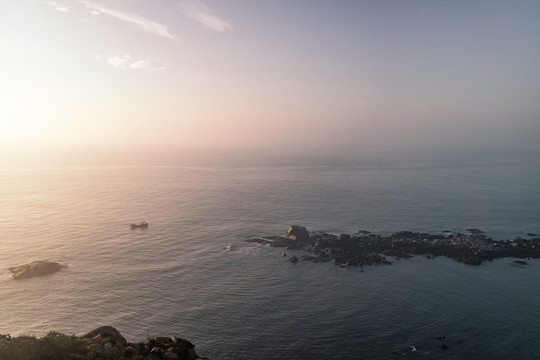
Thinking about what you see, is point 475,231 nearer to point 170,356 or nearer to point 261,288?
point 261,288

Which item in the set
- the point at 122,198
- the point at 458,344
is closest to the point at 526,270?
the point at 458,344

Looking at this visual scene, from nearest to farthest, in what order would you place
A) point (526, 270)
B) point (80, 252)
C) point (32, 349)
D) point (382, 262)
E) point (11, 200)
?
1. point (32, 349)
2. point (526, 270)
3. point (382, 262)
4. point (80, 252)
5. point (11, 200)

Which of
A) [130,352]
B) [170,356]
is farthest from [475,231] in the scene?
[130,352]

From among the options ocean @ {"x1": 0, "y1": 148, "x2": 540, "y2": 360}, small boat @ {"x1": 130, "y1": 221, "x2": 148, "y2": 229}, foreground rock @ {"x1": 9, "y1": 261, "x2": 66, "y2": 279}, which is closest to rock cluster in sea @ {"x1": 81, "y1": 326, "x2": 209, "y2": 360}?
ocean @ {"x1": 0, "y1": 148, "x2": 540, "y2": 360}

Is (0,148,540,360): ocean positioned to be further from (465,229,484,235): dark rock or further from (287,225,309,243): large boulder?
(287,225,309,243): large boulder


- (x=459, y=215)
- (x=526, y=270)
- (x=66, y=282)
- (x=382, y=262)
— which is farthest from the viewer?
(x=459, y=215)

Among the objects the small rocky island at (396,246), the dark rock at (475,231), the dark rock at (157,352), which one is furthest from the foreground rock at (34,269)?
the dark rock at (475,231)

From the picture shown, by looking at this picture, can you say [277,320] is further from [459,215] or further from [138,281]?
[459,215]
